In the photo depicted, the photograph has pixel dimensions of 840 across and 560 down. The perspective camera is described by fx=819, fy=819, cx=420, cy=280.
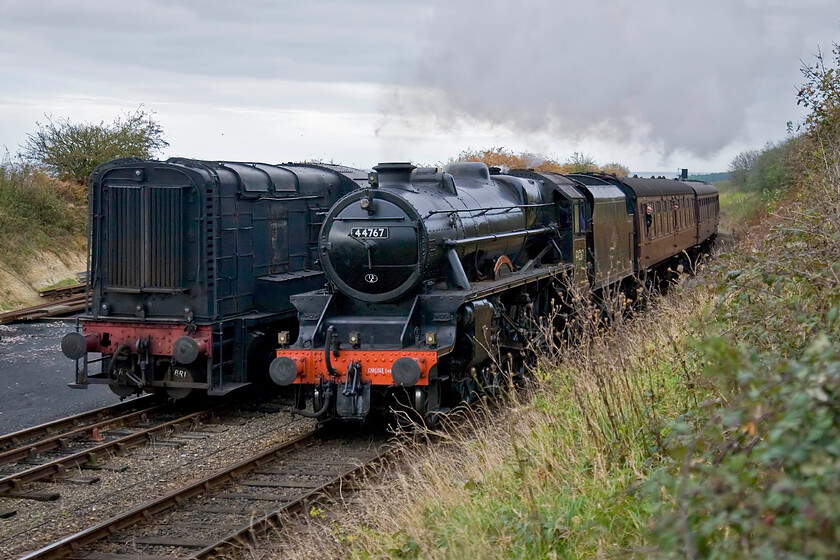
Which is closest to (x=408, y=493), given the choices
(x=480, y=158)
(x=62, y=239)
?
(x=62, y=239)

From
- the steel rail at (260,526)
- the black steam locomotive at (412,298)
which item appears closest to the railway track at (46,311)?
the black steam locomotive at (412,298)

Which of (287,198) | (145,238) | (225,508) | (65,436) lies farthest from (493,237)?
(65,436)

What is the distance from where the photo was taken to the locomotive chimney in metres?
10.2

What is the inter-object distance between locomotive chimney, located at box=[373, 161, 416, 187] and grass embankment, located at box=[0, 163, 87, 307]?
578 inches

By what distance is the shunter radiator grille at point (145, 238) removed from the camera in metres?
10.9

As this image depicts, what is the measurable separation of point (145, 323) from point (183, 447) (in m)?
2.11

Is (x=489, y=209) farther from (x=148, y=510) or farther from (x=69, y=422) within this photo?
(x=69, y=422)

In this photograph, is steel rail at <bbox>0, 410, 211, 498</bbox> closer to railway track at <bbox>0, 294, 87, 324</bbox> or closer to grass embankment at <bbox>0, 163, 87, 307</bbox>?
railway track at <bbox>0, 294, 87, 324</bbox>

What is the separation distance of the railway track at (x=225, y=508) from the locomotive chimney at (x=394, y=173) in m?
3.22

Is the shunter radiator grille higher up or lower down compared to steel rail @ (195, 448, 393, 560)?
higher up

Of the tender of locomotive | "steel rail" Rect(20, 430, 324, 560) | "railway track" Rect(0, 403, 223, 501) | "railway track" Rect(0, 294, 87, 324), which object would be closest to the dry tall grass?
"steel rail" Rect(20, 430, 324, 560)

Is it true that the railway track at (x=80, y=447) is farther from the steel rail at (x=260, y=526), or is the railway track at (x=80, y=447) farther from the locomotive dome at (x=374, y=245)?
the locomotive dome at (x=374, y=245)

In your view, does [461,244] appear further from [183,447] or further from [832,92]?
[832,92]

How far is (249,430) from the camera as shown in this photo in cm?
1030
